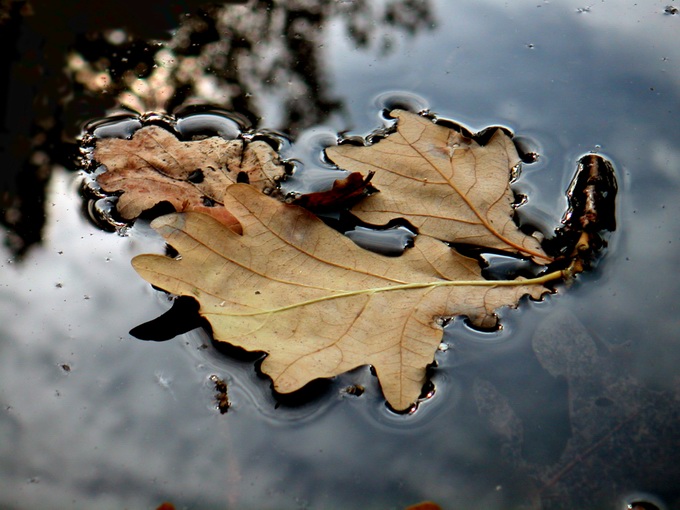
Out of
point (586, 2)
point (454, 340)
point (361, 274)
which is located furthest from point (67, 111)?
point (586, 2)

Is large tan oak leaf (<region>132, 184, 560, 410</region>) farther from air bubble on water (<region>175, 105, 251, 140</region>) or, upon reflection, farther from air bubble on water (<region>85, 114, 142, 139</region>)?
air bubble on water (<region>85, 114, 142, 139</region>)

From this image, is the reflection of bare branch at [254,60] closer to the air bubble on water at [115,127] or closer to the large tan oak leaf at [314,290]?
the air bubble on water at [115,127]

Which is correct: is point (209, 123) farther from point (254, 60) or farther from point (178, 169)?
point (254, 60)

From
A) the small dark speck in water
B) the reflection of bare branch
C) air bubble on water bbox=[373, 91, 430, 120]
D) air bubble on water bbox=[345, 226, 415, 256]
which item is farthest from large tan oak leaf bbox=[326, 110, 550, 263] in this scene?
the small dark speck in water

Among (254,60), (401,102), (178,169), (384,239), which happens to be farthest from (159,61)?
(384,239)

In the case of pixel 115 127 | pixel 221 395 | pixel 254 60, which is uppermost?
pixel 254 60

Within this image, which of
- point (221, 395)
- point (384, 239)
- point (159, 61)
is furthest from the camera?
point (159, 61)
